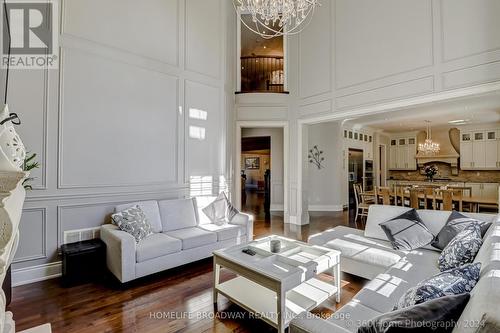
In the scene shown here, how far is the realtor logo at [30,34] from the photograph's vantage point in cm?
283

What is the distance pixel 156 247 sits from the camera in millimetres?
2930

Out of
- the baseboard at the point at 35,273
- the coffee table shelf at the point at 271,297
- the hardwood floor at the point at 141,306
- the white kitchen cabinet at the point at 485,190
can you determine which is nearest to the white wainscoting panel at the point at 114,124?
the baseboard at the point at 35,273

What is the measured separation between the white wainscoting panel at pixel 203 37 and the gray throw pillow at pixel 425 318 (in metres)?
4.47

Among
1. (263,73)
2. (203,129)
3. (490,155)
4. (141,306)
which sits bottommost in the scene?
(141,306)

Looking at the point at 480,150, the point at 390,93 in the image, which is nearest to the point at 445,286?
the point at 390,93

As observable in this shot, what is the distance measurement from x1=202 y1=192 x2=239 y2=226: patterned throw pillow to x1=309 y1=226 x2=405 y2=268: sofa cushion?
1.49 meters

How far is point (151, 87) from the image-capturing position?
3934 mm

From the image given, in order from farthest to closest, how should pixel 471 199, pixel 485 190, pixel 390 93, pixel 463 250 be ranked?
pixel 485 190
pixel 471 199
pixel 390 93
pixel 463 250

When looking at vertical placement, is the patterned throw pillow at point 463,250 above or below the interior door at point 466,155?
below

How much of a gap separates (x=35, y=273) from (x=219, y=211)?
2378mm

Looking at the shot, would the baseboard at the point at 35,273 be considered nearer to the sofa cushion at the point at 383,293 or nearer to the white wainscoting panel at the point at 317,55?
the sofa cushion at the point at 383,293

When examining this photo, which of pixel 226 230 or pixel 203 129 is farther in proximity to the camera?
pixel 203 129

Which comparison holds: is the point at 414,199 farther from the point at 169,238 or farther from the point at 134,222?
the point at 134,222

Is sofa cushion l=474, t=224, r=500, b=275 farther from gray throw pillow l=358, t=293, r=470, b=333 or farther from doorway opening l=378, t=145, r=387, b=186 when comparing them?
doorway opening l=378, t=145, r=387, b=186
